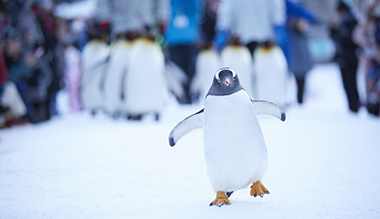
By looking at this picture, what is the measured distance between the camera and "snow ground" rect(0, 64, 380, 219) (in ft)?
5.05

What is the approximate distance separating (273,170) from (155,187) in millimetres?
702

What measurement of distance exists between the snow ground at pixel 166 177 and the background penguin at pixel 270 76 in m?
1.22

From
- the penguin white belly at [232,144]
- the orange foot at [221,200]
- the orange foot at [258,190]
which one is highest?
the penguin white belly at [232,144]

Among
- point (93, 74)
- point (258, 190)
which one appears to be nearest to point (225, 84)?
point (258, 190)

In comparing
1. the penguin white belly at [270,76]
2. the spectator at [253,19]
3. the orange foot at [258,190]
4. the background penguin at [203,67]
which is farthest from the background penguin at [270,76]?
the orange foot at [258,190]

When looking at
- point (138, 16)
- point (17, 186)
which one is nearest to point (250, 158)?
point (17, 186)

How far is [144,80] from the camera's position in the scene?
4.20m

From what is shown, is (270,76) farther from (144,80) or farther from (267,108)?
(267,108)

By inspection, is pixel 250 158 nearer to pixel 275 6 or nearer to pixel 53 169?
pixel 53 169

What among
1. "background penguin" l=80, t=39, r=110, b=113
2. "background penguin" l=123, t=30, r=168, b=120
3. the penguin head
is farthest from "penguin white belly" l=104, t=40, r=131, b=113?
the penguin head

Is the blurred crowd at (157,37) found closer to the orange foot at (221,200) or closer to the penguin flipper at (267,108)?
the penguin flipper at (267,108)

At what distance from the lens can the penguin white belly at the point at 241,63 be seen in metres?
4.55

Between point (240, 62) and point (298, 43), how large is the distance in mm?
2475

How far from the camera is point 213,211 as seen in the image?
59.2 inches
